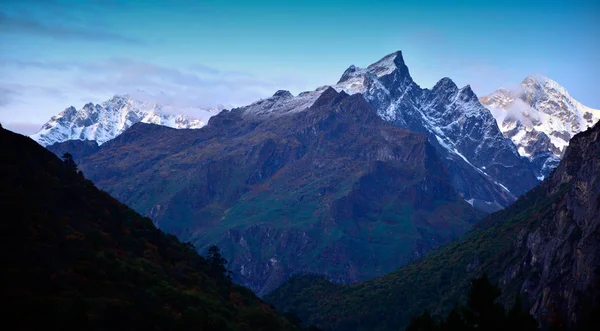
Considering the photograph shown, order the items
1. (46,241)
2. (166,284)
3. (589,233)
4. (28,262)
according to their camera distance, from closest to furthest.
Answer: (28,262) → (46,241) → (166,284) → (589,233)

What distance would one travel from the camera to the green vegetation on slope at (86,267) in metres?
111

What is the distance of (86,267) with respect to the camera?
128500 millimetres

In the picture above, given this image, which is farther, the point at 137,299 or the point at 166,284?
the point at 166,284

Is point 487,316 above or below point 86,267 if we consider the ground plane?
above

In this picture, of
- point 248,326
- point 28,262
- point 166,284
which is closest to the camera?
point 28,262

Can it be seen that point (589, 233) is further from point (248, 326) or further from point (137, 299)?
point (137, 299)

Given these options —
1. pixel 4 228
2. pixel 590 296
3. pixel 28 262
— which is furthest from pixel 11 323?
pixel 590 296

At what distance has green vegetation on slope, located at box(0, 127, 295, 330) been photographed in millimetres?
111062

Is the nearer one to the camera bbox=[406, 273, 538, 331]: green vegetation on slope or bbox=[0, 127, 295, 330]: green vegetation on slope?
bbox=[406, 273, 538, 331]: green vegetation on slope

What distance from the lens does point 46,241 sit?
13200 cm

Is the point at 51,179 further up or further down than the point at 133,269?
further up

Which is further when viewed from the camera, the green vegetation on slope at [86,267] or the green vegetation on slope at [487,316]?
the green vegetation on slope at [86,267]

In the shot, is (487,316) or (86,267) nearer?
(487,316)

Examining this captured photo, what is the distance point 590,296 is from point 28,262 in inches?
4467
